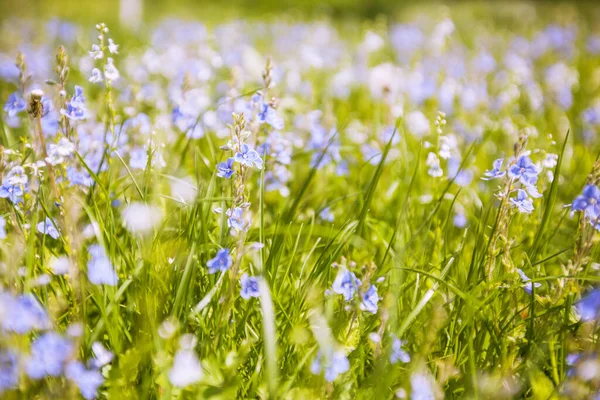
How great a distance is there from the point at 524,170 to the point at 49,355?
174 centimetres

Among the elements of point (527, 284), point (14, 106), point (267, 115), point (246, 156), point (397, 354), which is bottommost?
point (397, 354)

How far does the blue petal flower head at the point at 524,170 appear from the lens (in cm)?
205

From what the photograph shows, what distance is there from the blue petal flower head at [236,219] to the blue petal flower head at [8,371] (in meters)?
0.79

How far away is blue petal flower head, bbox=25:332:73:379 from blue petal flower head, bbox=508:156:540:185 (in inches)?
64.2

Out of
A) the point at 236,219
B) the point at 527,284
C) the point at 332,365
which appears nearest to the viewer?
the point at 332,365

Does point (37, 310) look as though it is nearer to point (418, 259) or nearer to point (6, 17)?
point (418, 259)

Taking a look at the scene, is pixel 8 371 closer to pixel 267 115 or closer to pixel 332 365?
pixel 332 365

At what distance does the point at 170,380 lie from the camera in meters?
1.59

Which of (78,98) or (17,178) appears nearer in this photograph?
(17,178)

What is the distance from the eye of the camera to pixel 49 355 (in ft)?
4.94

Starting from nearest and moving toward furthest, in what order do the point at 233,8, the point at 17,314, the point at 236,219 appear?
1. the point at 17,314
2. the point at 236,219
3. the point at 233,8

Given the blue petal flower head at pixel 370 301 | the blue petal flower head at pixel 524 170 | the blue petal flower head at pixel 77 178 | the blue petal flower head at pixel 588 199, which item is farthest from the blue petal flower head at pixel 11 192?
the blue petal flower head at pixel 588 199

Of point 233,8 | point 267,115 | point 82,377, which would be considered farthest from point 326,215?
point 233,8

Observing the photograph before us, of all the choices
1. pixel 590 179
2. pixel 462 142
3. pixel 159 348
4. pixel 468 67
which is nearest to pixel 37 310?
pixel 159 348
